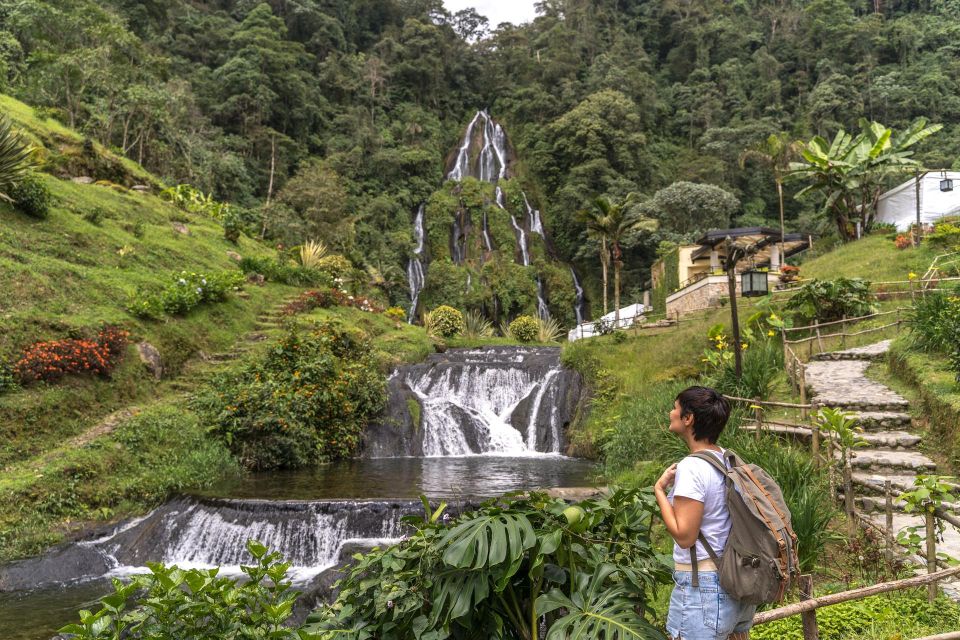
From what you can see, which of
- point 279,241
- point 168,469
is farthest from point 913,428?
point 279,241

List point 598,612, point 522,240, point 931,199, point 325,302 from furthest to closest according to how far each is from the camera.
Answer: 1. point 522,240
2. point 931,199
3. point 325,302
4. point 598,612

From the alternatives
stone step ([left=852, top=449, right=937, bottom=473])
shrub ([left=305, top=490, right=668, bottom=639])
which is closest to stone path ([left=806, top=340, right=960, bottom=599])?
stone step ([left=852, top=449, right=937, bottom=473])

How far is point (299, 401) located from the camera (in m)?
12.1

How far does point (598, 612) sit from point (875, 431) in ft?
24.2

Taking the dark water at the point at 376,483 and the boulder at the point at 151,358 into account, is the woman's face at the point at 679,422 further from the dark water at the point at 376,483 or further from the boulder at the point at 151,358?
the boulder at the point at 151,358

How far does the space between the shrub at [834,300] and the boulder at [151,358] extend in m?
14.1

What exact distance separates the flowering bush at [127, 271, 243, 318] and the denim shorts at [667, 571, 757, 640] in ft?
42.2

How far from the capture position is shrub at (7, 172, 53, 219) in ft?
42.8

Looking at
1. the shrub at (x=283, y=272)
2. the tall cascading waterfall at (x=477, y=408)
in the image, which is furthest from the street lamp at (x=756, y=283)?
the shrub at (x=283, y=272)

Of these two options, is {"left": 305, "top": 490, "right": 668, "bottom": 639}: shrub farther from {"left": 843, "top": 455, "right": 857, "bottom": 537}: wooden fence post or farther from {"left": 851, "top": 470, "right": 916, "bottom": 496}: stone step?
{"left": 851, "top": 470, "right": 916, "bottom": 496}: stone step

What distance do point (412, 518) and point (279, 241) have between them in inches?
933

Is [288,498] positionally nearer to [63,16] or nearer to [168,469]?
[168,469]

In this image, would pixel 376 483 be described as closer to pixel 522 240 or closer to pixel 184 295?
pixel 184 295

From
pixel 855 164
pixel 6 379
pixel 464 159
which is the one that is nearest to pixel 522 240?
pixel 464 159
